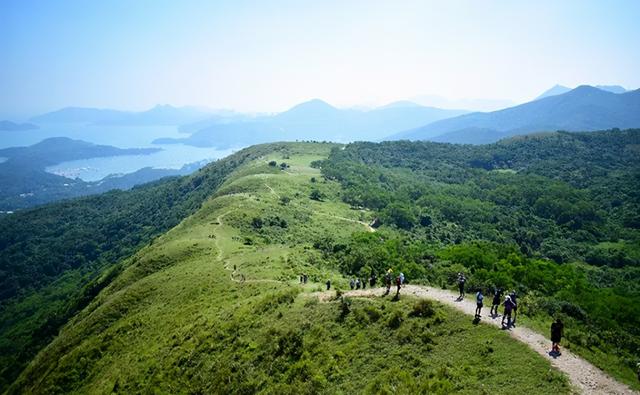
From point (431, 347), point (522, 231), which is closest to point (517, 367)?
point (431, 347)

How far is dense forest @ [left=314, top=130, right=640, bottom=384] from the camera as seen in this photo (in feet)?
128

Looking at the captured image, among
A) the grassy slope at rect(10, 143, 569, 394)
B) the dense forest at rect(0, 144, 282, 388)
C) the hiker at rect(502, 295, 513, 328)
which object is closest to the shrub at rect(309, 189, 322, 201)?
the dense forest at rect(0, 144, 282, 388)

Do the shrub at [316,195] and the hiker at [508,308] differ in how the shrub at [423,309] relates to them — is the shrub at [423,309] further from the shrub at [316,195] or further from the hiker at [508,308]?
the shrub at [316,195]

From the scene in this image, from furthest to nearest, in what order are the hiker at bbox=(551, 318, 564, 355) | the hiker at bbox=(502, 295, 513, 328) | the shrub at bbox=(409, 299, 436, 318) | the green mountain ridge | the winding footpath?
the shrub at bbox=(409, 299, 436, 318) → the hiker at bbox=(502, 295, 513, 328) → the green mountain ridge → the hiker at bbox=(551, 318, 564, 355) → the winding footpath

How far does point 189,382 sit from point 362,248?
145 ft

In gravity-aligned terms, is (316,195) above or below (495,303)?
below

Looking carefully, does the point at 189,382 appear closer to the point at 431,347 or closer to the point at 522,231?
the point at 431,347

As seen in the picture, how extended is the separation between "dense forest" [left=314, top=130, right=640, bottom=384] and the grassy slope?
7334mm

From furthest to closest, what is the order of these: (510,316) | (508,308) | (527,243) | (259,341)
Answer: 1. (527,243)
2. (259,341)
3. (510,316)
4. (508,308)

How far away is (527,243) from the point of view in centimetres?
12775

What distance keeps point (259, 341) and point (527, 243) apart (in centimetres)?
12338

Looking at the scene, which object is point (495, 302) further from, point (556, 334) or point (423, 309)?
point (423, 309)

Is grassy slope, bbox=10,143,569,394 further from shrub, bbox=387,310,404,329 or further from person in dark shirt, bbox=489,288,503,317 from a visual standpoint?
person in dark shirt, bbox=489,288,503,317

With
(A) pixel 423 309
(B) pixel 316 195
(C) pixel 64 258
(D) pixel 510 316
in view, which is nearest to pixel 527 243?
(B) pixel 316 195
